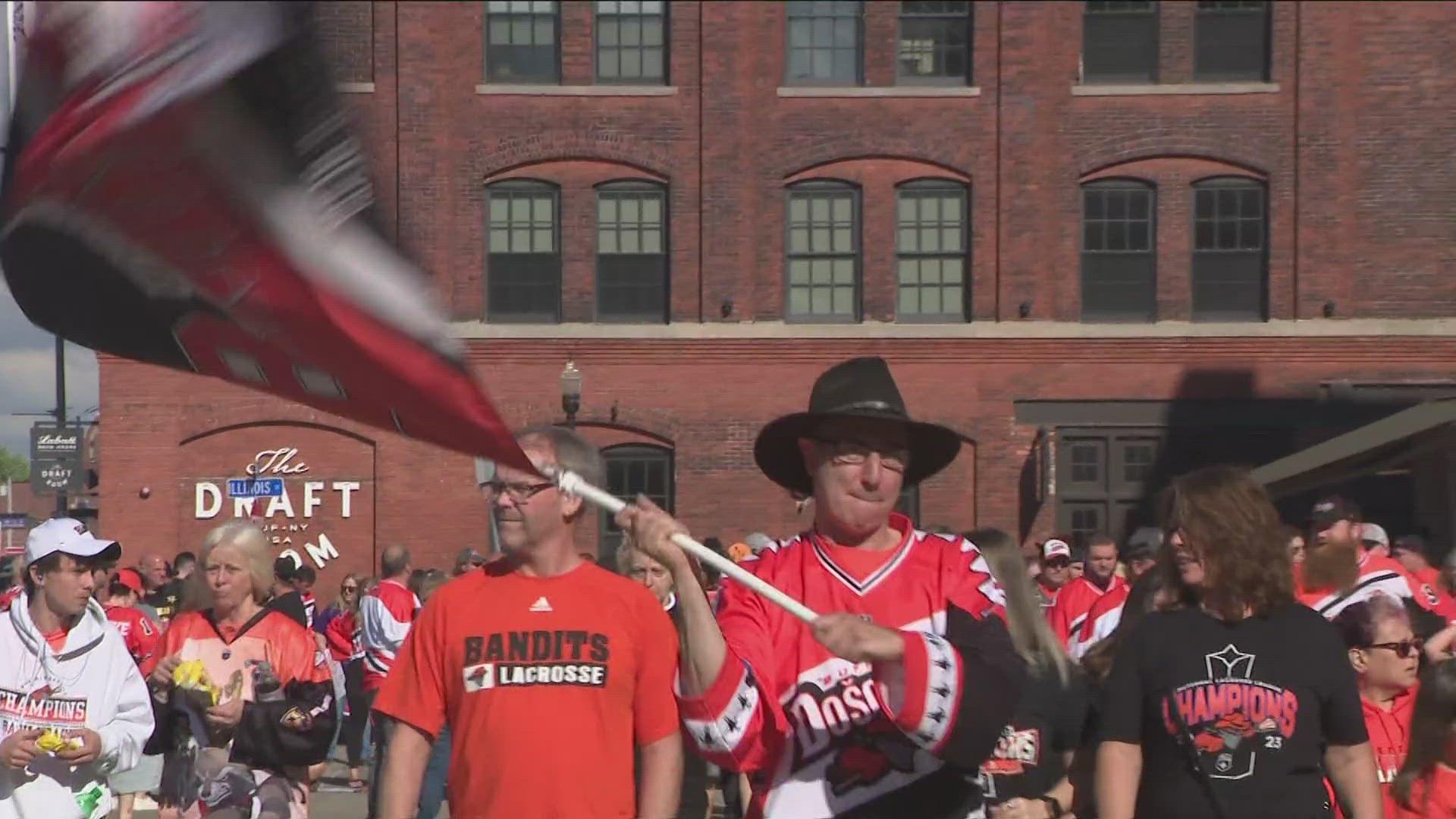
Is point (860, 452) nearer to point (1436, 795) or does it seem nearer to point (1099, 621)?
point (1436, 795)

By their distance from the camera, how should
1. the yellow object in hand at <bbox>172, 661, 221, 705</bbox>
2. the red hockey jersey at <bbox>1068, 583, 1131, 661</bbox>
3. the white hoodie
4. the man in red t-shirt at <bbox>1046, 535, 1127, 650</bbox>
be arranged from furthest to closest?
the man in red t-shirt at <bbox>1046, 535, 1127, 650</bbox> → the red hockey jersey at <bbox>1068, 583, 1131, 661</bbox> → the white hoodie → the yellow object in hand at <bbox>172, 661, 221, 705</bbox>

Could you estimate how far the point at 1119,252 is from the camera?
93.8ft

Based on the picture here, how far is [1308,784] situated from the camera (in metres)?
5.25

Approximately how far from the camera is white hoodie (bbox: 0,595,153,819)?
7.55 meters

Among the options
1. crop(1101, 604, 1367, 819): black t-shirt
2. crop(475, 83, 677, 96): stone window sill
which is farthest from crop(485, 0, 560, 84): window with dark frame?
crop(1101, 604, 1367, 819): black t-shirt

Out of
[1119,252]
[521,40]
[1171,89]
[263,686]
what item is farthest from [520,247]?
[263,686]

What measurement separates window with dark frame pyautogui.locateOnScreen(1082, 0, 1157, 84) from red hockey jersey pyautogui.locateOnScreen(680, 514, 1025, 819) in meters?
24.8

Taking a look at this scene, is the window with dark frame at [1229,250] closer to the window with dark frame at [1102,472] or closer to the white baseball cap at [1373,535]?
the window with dark frame at [1102,472]

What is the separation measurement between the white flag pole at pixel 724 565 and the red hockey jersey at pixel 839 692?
0.33 ft

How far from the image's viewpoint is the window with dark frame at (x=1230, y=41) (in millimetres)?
28531

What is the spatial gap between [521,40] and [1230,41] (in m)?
10.1

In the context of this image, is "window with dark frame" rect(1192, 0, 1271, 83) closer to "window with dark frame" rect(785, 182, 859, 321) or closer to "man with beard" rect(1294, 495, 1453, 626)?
"window with dark frame" rect(785, 182, 859, 321)

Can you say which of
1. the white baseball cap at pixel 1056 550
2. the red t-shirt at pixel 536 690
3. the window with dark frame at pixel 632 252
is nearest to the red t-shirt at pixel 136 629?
the white baseball cap at pixel 1056 550

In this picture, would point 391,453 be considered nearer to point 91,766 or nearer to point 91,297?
point 91,766
